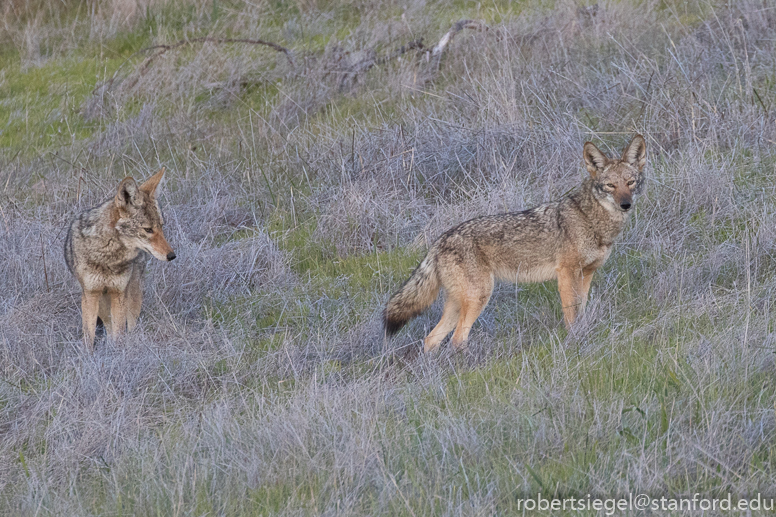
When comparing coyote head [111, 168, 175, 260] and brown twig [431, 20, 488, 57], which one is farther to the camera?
brown twig [431, 20, 488, 57]

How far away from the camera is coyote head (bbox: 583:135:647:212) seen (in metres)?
5.46

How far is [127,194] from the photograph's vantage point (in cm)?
566

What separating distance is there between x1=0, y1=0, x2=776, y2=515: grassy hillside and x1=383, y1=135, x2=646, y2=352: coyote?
0.27 meters

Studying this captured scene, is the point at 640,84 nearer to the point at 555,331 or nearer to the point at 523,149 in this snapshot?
the point at 523,149

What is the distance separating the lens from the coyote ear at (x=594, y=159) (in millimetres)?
5527

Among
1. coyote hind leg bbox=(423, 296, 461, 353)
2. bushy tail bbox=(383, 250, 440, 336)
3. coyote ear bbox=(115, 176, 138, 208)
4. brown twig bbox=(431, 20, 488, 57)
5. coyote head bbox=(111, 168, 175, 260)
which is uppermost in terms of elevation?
brown twig bbox=(431, 20, 488, 57)

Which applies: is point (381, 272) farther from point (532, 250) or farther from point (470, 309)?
point (532, 250)

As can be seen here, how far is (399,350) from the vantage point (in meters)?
5.37

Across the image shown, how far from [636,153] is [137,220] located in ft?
11.6

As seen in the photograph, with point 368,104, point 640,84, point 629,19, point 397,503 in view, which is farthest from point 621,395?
point 629,19

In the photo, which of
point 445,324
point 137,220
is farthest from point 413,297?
point 137,220

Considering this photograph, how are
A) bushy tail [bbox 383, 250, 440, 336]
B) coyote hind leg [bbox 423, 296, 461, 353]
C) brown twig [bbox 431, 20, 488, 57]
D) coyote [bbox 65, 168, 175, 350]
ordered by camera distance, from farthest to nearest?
1. brown twig [bbox 431, 20, 488, 57]
2. coyote [bbox 65, 168, 175, 350]
3. coyote hind leg [bbox 423, 296, 461, 353]
4. bushy tail [bbox 383, 250, 440, 336]

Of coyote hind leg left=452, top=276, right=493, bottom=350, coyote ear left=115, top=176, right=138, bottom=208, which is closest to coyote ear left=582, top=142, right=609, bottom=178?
coyote hind leg left=452, top=276, right=493, bottom=350

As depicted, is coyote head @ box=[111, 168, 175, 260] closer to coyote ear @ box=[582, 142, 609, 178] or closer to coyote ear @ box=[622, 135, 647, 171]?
coyote ear @ box=[582, 142, 609, 178]
